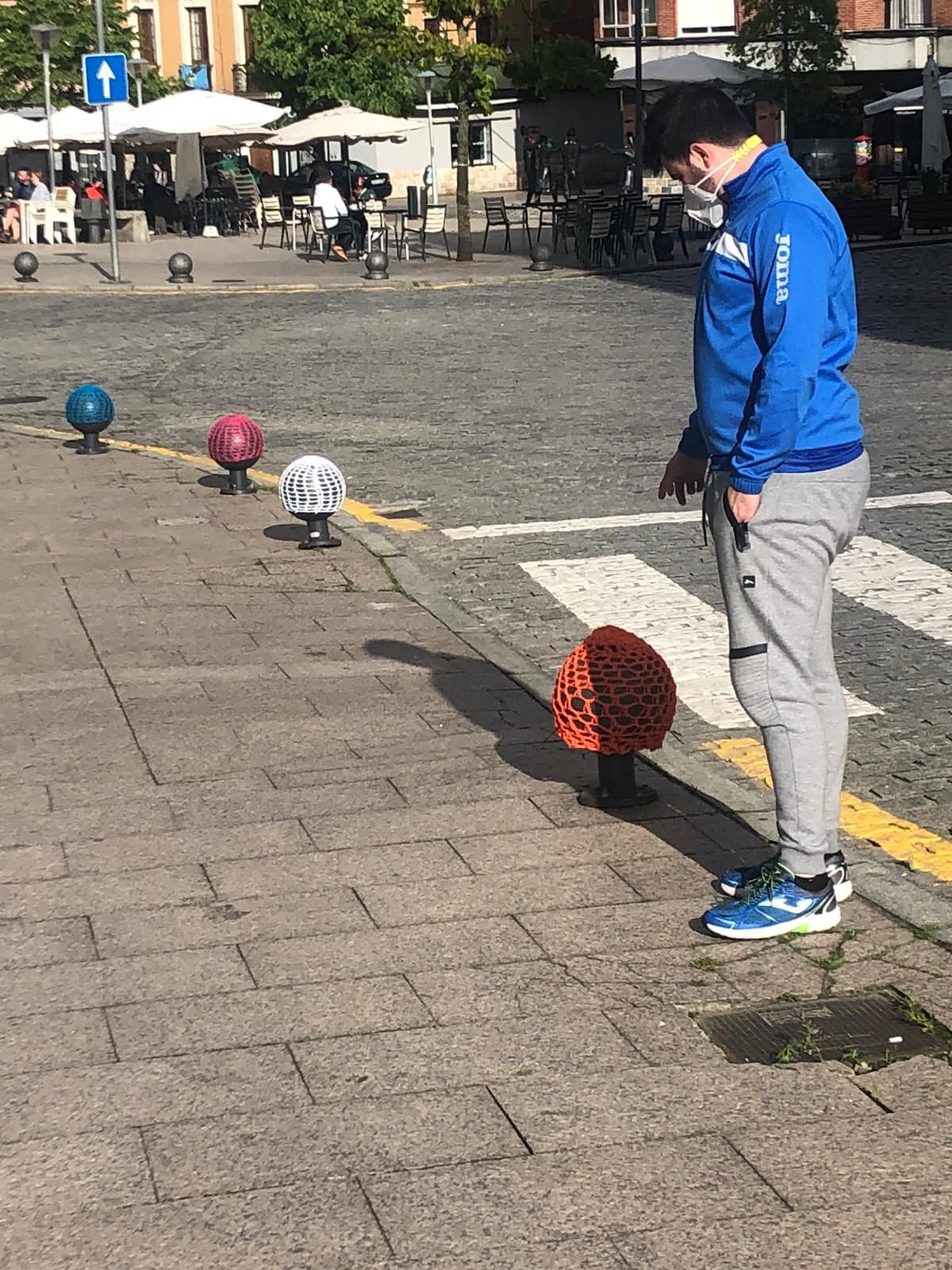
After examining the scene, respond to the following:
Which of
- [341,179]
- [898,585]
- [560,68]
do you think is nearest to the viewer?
[898,585]

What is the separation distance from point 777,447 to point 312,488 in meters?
5.80

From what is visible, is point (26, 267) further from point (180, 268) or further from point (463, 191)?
point (463, 191)

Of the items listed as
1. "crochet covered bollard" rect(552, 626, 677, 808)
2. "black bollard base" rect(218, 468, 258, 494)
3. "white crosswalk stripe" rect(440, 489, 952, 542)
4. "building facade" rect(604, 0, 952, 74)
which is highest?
"building facade" rect(604, 0, 952, 74)

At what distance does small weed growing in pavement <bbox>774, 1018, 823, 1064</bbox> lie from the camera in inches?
165

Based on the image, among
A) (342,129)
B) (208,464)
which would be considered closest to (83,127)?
(342,129)

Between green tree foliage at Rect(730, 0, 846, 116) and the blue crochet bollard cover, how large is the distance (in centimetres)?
3671

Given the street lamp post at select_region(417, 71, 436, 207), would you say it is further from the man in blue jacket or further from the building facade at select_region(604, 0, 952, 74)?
the man in blue jacket

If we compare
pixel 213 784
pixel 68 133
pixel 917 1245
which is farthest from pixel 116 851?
pixel 68 133

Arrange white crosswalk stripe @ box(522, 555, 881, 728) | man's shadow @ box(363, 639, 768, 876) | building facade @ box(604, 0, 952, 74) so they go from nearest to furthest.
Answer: man's shadow @ box(363, 639, 768, 876) → white crosswalk stripe @ box(522, 555, 881, 728) → building facade @ box(604, 0, 952, 74)

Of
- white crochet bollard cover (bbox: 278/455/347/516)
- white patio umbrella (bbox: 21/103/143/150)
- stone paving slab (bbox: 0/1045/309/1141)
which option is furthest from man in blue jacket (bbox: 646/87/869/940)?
white patio umbrella (bbox: 21/103/143/150)

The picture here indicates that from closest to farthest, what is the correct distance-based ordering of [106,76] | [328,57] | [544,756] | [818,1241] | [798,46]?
[818,1241], [544,756], [106,76], [798,46], [328,57]

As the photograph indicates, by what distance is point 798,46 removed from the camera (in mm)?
49500

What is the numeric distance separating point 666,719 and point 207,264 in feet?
91.9

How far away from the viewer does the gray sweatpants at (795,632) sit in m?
4.69
